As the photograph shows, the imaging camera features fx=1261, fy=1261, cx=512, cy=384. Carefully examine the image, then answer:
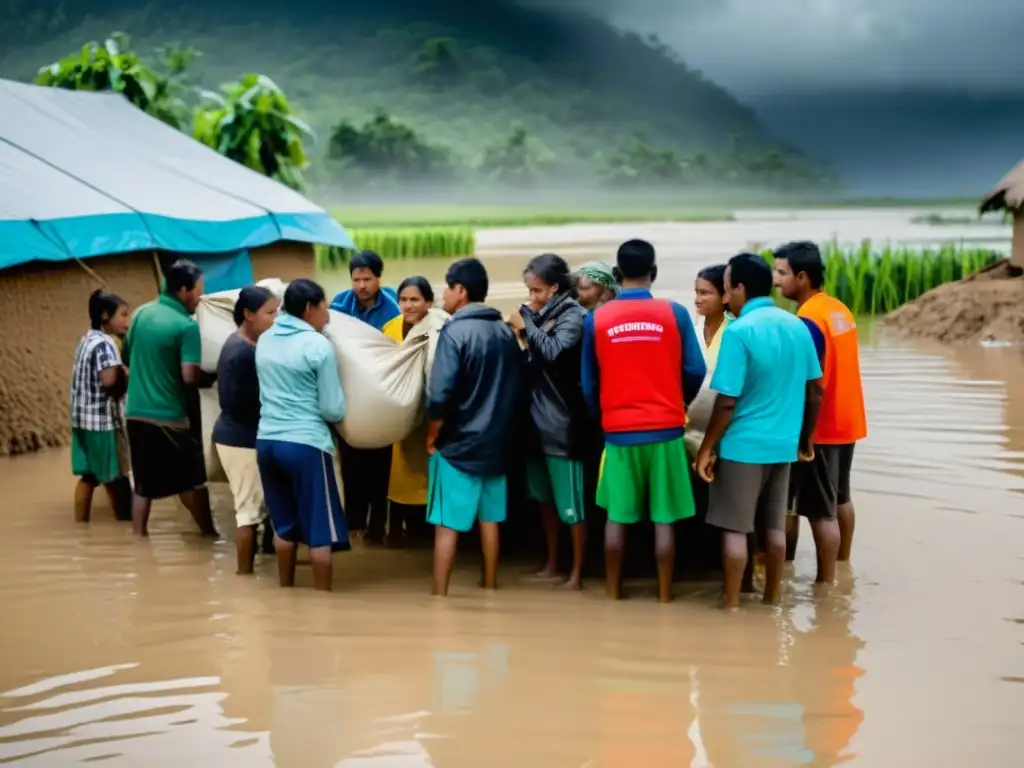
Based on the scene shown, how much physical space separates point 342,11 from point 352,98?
71.3 ft

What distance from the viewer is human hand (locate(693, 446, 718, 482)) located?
5176 millimetres

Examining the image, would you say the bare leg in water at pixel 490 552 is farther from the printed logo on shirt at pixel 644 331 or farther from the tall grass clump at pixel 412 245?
the tall grass clump at pixel 412 245

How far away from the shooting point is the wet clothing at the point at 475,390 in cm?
543

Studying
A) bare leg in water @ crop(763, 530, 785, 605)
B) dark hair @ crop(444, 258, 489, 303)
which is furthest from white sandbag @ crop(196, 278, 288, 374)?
bare leg in water @ crop(763, 530, 785, 605)

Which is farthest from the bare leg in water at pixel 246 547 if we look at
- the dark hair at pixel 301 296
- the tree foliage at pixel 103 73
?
the tree foliage at pixel 103 73

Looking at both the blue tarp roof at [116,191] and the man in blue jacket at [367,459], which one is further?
the blue tarp roof at [116,191]

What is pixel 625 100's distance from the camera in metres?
136

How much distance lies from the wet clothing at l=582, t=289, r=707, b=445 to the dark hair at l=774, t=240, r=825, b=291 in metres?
0.59

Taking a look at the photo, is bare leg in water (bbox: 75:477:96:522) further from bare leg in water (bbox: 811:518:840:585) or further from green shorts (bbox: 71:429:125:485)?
bare leg in water (bbox: 811:518:840:585)

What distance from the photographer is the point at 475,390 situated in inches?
215

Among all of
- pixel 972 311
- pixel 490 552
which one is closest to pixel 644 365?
pixel 490 552

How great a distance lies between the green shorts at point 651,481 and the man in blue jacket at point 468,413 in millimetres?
519

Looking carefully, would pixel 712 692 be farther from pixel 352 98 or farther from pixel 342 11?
Answer: pixel 342 11

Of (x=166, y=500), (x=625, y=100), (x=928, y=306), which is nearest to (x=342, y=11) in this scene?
(x=625, y=100)
